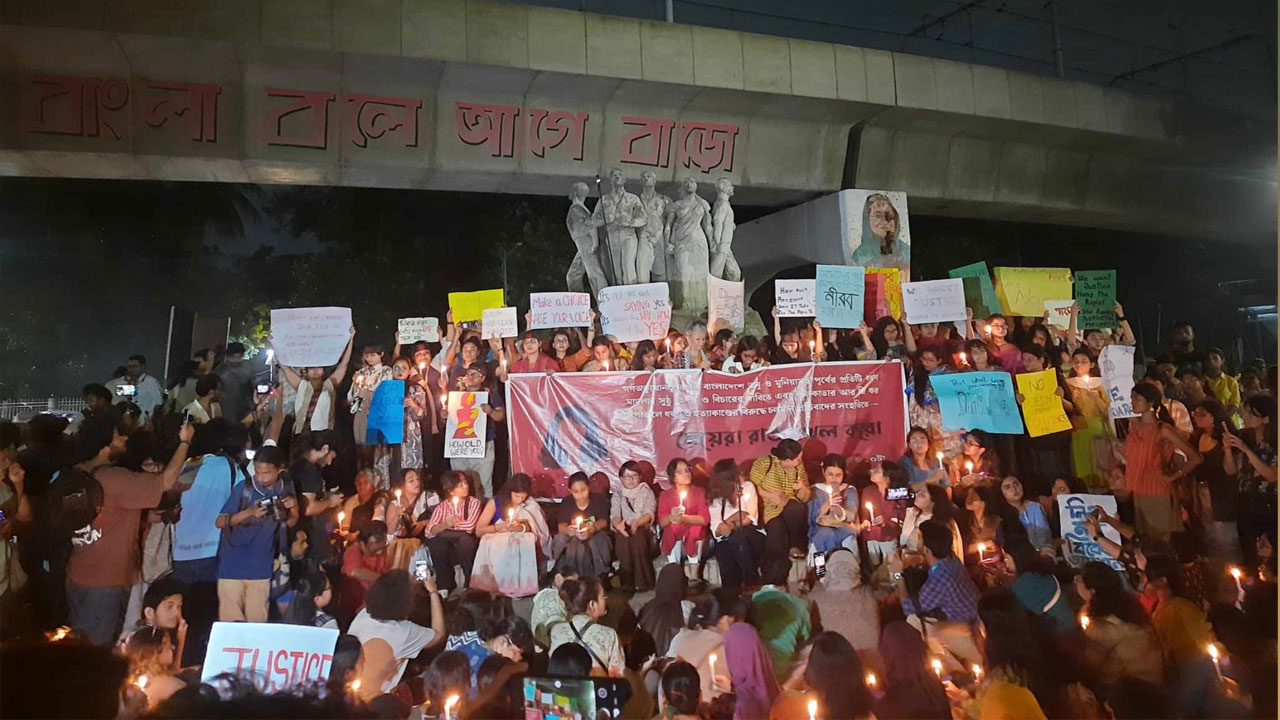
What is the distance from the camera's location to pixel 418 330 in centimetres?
756

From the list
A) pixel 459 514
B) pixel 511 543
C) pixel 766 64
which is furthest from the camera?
pixel 766 64

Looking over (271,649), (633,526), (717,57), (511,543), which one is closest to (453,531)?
(511,543)

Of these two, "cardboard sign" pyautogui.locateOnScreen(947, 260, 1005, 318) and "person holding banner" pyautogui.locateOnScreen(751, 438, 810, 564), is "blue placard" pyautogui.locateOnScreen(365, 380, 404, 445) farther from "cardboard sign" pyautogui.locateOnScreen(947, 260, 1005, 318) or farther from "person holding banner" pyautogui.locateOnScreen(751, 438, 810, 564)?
"cardboard sign" pyautogui.locateOnScreen(947, 260, 1005, 318)

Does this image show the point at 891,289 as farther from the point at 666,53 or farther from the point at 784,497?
the point at 784,497

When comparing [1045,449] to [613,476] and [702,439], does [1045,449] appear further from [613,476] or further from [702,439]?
[613,476]

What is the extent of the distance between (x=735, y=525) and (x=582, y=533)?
3.51ft

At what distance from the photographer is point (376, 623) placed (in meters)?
4.81

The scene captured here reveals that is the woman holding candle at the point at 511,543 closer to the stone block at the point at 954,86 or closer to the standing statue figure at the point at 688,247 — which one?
the standing statue figure at the point at 688,247

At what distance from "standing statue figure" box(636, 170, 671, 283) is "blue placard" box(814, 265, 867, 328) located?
1993 mm

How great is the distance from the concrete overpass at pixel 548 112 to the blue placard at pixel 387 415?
3.33m

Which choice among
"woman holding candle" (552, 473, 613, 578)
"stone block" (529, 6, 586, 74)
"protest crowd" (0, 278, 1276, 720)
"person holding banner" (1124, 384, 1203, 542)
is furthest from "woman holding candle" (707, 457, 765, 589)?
"stone block" (529, 6, 586, 74)

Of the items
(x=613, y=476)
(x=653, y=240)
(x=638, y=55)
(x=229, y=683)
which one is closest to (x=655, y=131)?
(x=638, y=55)

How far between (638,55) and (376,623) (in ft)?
22.4

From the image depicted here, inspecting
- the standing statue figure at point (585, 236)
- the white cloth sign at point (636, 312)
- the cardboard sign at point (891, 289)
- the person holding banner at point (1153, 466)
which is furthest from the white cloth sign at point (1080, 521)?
the standing statue figure at point (585, 236)
